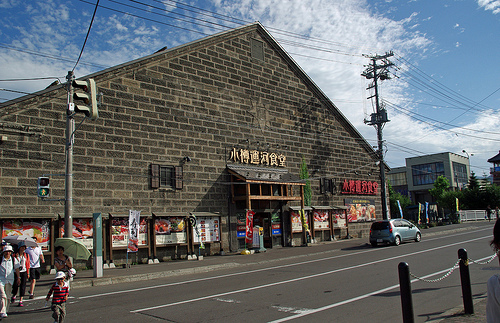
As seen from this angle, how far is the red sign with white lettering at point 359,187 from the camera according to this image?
2917 centimetres

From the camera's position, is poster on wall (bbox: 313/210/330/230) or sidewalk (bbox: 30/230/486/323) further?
poster on wall (bbox: 313/210/330/230)

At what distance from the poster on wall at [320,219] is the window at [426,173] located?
2127 inches

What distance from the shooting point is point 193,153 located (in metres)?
20.1

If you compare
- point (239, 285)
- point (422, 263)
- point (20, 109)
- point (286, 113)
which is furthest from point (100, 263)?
point (286, 113)

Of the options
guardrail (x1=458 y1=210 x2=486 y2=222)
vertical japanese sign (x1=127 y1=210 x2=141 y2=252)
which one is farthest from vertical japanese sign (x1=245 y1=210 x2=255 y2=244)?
guardrail (x1=458 y1=210 x2=486 y2=222)

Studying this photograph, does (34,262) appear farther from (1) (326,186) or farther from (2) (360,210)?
(2) (360,210)

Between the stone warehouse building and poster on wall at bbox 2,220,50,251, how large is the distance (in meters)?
0.04

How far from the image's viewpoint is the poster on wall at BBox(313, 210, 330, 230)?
85.4 feet

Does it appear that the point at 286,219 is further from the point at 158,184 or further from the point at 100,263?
the point at 100,263

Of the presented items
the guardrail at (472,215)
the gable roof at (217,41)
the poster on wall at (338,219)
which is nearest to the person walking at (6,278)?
the gable roof at (217,41)

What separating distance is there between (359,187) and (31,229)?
76.0 feet

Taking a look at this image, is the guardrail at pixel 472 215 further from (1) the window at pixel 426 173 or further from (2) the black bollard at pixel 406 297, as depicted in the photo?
(2) the black bollard at pixel 406 297

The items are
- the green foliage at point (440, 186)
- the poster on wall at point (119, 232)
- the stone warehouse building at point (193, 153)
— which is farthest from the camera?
the green foliage at point (440, 186)

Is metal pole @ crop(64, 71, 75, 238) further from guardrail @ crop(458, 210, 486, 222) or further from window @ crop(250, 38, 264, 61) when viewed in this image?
guardrail @ crop(458, 210, 486, 222)
